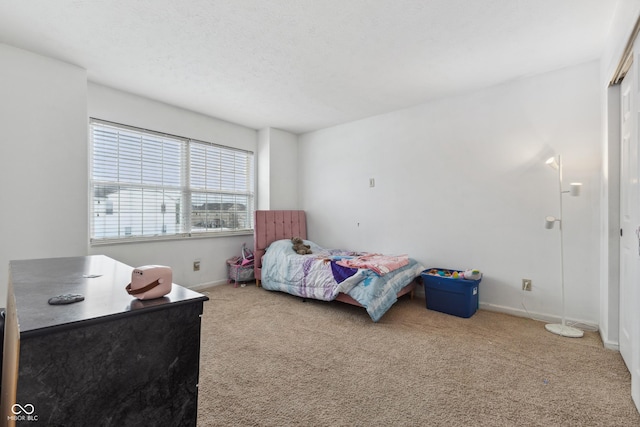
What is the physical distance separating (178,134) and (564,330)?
4730mm

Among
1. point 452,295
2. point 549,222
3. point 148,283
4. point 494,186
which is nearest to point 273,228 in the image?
point 452,295

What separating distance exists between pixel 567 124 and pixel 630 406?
235 centimetres

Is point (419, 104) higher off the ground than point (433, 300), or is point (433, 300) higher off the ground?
point (419, 104)

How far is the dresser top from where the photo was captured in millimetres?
798

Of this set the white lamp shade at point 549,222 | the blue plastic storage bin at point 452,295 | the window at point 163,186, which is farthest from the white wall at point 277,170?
the white lamp shade at point 549,222

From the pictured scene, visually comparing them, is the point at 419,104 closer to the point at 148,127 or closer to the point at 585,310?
the point at 585,310

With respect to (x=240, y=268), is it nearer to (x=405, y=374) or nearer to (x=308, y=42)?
(x=405, y=374)

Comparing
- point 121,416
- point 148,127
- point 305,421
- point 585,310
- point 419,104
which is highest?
point 419,104

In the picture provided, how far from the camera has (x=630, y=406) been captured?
1.67m

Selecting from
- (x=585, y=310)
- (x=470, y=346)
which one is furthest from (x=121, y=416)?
(x=585, y=310)

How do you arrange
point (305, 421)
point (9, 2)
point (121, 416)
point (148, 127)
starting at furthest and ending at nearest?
1. point (148, 127)
2. point (9, 2)
3. point (305, 421)
4. point (121, 416)

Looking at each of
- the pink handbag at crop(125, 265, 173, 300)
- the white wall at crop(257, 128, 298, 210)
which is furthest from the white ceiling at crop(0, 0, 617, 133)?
the pink handbag at crop(125, 265, 173, 300)

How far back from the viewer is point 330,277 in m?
3.36

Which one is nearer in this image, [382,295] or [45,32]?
[45,32]
